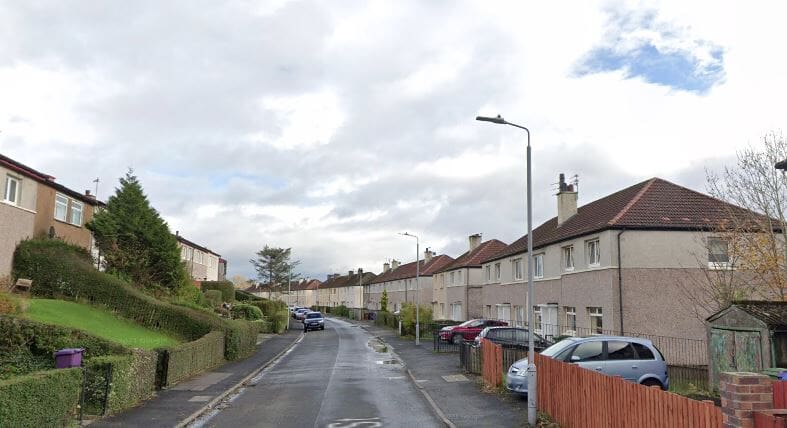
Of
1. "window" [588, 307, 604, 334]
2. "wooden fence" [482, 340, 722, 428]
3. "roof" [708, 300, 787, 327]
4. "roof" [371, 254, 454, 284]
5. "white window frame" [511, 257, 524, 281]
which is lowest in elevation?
"wooden fence" [482, 340, 722, 428]

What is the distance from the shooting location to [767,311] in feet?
49.9

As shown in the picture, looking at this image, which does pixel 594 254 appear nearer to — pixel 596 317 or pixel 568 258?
pixel 596 317

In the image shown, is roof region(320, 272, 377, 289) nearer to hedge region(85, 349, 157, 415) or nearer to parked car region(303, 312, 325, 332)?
parked car region(303, 312, 325, 332)

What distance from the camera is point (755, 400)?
588cm

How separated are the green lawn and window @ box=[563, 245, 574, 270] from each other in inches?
705

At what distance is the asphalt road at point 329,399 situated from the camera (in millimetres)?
13312

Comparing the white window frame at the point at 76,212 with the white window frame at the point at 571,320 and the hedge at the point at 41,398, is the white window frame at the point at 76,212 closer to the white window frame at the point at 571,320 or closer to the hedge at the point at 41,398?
the hedge at the point at 41,398

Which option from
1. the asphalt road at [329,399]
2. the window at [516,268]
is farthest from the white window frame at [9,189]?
the window at [516,268]

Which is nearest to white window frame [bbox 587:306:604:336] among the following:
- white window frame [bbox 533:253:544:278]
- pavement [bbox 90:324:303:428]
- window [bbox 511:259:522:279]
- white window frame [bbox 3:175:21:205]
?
white window frame [bbox 533:253:544:278]

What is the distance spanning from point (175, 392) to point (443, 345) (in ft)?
66.6

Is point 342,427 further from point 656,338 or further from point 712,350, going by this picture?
point 656,338

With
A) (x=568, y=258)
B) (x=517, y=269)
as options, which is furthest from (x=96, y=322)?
(x=517, y=269)

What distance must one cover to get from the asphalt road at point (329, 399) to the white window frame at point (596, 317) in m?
8.32

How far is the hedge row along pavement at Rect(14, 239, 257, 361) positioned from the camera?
1005 inches
